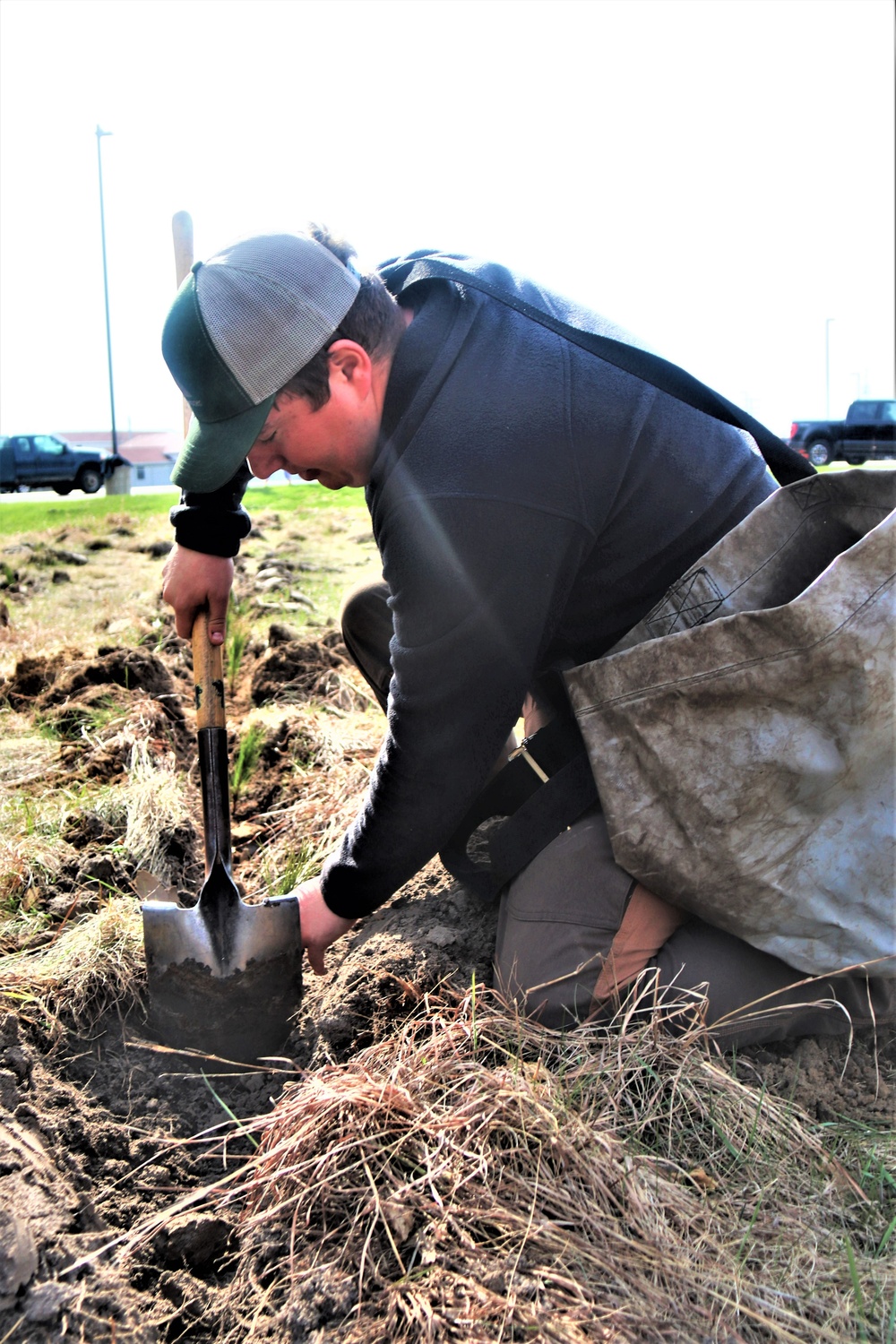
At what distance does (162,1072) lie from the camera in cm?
198

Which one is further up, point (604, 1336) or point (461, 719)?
point (461, 719)

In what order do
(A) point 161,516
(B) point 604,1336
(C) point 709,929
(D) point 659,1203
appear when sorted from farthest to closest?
(A) point 161,516 < (C) point 709,929 < (D) point 659,1203 < (B) point 604,1336

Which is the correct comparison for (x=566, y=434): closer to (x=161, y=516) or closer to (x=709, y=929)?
(x=709, y=929)

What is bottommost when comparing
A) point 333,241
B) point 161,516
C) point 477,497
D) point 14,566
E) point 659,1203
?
point 161,516

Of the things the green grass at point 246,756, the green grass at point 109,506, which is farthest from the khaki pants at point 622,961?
the green grass at point 109,506

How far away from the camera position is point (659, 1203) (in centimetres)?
146

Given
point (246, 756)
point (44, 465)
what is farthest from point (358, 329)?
point (44, 465)

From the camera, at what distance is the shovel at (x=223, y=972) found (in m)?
2.05

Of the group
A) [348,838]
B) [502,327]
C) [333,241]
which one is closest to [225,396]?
[333,241]

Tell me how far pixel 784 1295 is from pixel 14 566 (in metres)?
4.93

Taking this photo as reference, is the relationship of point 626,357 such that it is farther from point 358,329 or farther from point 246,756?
point 246,756

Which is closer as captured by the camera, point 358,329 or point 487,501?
point 487,501

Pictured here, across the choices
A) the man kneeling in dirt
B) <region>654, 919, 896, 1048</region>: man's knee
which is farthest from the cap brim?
<region>654, 919, 896, 1048</region>: man's knee

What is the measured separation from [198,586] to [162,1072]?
3.66ft
